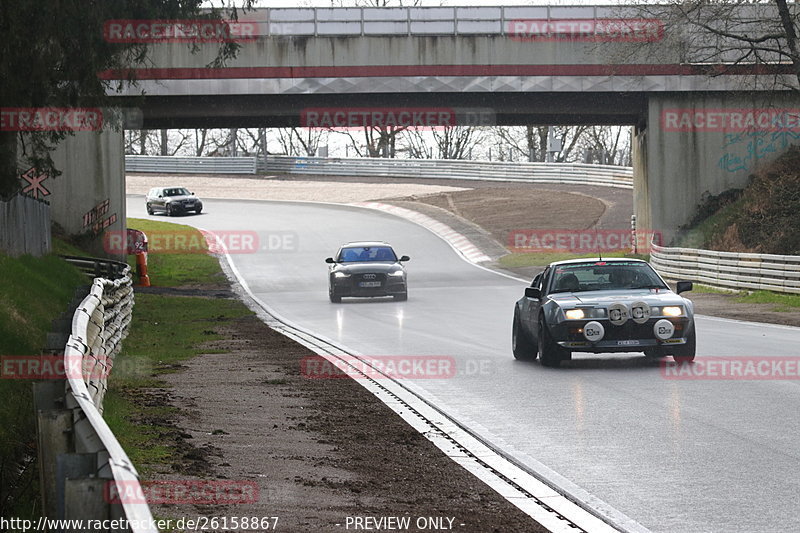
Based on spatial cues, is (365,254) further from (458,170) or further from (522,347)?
(458,170)

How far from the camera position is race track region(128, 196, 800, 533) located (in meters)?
7.63

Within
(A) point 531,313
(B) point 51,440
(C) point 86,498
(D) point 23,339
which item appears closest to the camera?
(C) point 86,498

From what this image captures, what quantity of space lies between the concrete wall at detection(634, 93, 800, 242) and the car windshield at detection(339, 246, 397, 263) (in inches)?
603

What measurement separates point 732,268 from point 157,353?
60.6 ft

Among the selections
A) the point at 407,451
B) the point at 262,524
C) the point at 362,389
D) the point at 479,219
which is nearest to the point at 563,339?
the point at 362,389

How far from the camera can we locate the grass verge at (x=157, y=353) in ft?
31.3

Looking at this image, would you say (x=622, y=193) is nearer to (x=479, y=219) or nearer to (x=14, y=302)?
(x=479, y=219)

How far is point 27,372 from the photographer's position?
42.8 feet

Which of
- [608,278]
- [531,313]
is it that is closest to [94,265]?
[531,313]

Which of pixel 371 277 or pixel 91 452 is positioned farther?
pixel 371 277

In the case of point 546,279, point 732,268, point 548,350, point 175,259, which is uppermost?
point 546,279

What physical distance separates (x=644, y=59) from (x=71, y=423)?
1580 inches

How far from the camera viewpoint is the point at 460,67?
144 ft

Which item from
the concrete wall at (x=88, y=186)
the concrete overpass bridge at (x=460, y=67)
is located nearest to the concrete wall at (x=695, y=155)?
the concrete overpass bridge at (x=460, y=67)
